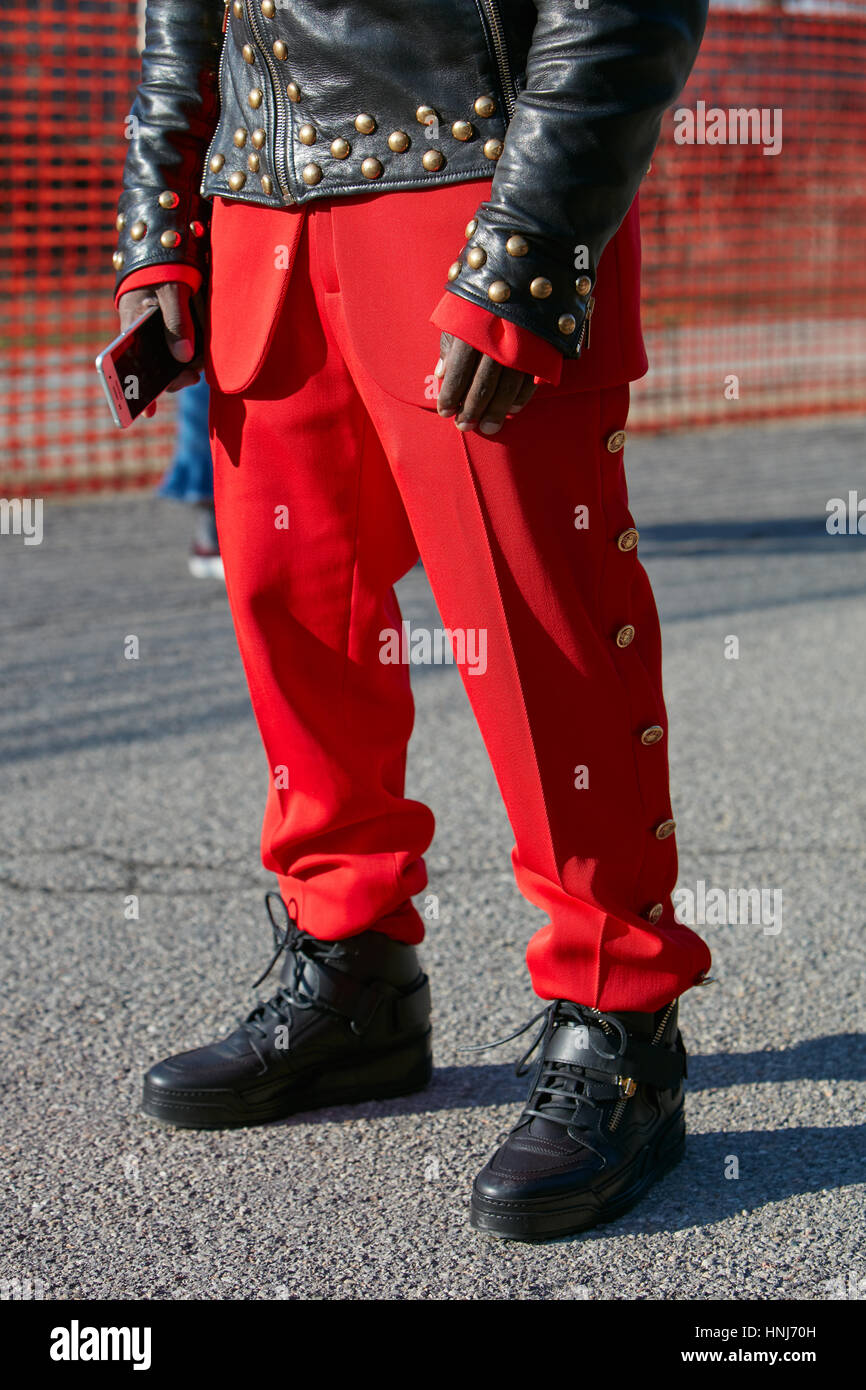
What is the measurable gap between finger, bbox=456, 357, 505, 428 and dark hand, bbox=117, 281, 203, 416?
510 mm

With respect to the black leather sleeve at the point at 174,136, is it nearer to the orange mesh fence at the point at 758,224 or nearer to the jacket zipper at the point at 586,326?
the jacket zipper at the point at 586,326

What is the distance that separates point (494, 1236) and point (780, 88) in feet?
31.1

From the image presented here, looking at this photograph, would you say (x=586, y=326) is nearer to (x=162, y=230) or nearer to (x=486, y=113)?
(x=486, y=113)

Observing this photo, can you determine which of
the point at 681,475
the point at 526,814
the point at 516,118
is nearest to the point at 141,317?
the point at 516,118

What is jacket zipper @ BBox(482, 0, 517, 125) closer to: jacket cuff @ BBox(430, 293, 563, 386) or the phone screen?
jacket cuff @ BBox(430, 293, 563, 386)

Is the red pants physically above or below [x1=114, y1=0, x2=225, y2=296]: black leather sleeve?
below

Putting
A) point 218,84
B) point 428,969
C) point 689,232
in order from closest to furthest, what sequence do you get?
point 218,84 → point 428,969 → point 689,232

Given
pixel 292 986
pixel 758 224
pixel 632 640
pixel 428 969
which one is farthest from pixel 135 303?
pixel 758 224

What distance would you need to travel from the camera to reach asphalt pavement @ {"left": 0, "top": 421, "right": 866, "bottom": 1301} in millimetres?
1848

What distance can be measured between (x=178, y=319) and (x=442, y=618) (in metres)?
0.53

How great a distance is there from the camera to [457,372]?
1.67m

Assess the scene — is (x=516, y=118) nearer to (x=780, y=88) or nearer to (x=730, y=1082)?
(x=730, y=1082)

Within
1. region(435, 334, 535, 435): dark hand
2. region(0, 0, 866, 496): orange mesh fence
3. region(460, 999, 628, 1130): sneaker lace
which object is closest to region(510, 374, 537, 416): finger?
region(435, 334, 535, 435): dark hand

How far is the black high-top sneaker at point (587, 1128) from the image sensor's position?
6.16 ft
